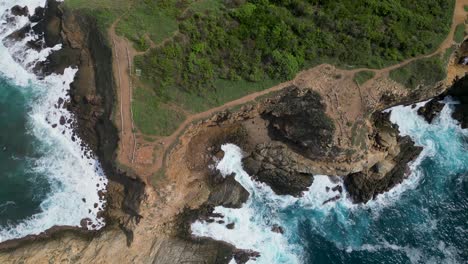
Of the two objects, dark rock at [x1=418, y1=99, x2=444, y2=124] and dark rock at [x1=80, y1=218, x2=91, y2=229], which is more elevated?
dark rock at [x1=418, y1=99, x2=444, y2=124]

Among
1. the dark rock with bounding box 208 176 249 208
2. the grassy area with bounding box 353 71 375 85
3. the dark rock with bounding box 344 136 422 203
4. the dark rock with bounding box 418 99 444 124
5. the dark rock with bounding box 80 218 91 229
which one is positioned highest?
the grassy area with bounding box 353 71 375 85

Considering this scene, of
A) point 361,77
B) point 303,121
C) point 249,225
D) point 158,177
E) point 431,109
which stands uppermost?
point 361,77

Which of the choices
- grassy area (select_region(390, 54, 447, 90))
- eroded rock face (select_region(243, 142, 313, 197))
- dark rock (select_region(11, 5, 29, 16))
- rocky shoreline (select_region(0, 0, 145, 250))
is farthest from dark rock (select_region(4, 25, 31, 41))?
grassy area (select_region(390, 54, 447, 90))

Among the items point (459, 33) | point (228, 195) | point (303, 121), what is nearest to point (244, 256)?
point (228, 195)

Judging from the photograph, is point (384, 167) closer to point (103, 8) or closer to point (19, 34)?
point (103, 8)

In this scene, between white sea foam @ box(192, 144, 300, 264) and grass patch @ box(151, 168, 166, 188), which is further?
white sea foam @ box(192, 144, 300, 264)

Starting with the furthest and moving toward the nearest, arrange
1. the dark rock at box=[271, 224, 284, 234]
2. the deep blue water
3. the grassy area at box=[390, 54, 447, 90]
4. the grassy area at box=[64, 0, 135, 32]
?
the dark rock at box=[271, 224, 284, 234] → the deep blue water → the grassy area at box=[64, 0, 135, 32] → the grassy area at box=[390, 54, 447, 90]

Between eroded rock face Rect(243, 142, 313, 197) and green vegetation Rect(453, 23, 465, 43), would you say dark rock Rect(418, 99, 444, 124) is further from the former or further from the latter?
eroded rock face Rect(243, 142, 313, 197)
